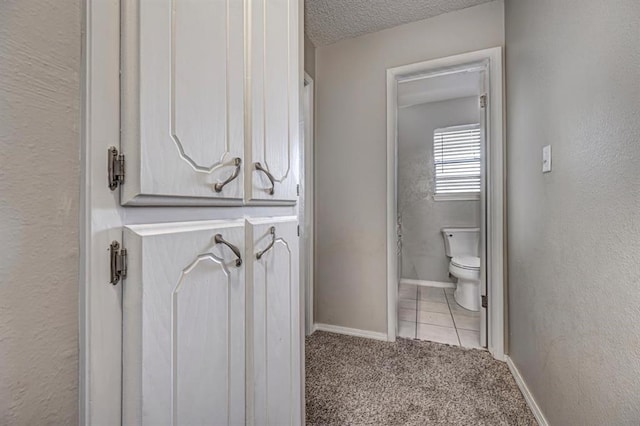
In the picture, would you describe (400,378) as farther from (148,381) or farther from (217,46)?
(217,46)

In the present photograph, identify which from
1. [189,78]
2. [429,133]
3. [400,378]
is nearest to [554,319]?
[400,378]

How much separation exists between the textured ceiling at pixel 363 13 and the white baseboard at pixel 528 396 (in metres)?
2.40

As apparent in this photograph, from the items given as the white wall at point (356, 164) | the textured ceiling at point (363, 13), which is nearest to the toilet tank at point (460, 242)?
the white wall at point (356, 164)

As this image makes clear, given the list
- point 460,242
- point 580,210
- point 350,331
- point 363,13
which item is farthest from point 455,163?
point 580,210

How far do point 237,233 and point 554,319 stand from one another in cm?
137

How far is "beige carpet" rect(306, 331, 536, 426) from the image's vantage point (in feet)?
4.71

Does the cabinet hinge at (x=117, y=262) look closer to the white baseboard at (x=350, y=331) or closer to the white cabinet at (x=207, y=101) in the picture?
the white cabinet at (x=207, y=101)

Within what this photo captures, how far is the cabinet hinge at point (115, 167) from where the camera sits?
51 cm

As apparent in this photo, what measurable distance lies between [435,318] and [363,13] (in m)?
2.56

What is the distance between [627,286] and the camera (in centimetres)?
81

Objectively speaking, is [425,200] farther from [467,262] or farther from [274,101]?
[274,101]

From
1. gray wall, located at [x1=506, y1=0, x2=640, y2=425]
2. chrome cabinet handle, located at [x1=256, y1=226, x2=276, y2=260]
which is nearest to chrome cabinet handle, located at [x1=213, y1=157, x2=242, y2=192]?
Result: chrome cabinet handle, located at [x1=256, y1=226, x2=276, y2=260]

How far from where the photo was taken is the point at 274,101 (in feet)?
3.19

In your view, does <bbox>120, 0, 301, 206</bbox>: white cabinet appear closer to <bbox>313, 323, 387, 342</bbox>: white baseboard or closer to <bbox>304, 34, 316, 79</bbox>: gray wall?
<bbox>304, 34, 316, 79</bbox>: gray wall
